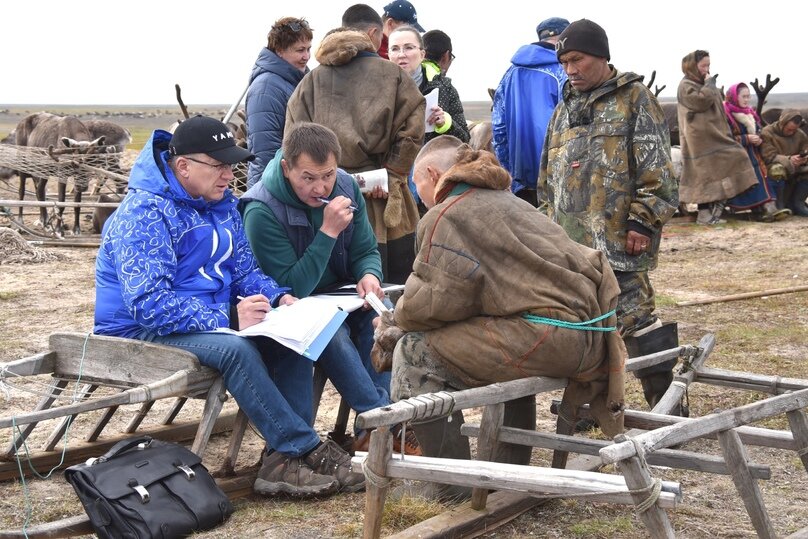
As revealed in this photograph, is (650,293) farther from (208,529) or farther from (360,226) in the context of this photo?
(208,529)

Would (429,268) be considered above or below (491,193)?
below

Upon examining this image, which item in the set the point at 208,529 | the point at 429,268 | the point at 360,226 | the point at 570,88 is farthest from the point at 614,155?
the point at 208,529

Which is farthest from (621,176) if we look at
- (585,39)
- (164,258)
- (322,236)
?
(164,258)

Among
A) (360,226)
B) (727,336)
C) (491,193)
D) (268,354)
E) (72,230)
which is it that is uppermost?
(491,193)

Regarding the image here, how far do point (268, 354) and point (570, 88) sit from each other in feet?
6.20

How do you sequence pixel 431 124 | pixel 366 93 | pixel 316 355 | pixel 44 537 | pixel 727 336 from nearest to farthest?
pixel 44 537 < pixel 316 355 < pixel 366 93 < pixel 431 124 < pixel 727 336

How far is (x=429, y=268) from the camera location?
11.5ft

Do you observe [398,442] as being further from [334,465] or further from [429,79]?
[429,79]

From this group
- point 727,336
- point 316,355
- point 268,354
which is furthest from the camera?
point 727,336

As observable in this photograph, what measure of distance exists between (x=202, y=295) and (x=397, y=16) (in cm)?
298

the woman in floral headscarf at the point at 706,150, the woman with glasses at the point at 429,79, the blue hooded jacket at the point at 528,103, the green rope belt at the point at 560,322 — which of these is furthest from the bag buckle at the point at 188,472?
the woman in floral headscarf at the point at 706,150

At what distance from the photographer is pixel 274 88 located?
5.64 m

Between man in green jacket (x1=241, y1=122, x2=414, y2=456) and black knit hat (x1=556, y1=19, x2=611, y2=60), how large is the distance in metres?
1.12

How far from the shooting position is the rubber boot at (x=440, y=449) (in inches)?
152
